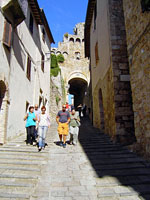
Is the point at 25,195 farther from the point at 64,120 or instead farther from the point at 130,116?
the point at 130,116

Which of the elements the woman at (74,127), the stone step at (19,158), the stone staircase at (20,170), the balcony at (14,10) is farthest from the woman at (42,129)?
the balcony at (14,10)

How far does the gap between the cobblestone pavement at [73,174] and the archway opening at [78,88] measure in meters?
21.3

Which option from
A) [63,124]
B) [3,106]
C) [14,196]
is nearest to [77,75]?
[3,106]

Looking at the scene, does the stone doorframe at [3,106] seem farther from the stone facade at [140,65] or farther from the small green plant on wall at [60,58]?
the small green plant on wall at [60,58]

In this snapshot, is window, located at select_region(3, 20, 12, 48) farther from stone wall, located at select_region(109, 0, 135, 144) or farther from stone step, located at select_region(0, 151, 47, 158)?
stone wall, located at select_region(109, 0, 135, 144)

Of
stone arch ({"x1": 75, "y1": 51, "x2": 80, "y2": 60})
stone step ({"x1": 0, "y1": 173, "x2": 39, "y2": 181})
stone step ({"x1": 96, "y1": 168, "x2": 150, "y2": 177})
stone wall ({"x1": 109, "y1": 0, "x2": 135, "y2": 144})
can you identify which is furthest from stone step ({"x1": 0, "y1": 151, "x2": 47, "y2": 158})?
stone arch ({"x1": 75, "y1": 51, "x2": 80, "y2": 60})

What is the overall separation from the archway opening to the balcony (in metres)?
18.9

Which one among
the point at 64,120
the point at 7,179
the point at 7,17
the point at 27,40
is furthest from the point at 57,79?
the point at 7,179

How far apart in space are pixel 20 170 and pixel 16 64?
5.42m

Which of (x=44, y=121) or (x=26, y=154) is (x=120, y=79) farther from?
(x=26, y=154)

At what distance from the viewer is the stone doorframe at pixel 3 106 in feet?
21.5

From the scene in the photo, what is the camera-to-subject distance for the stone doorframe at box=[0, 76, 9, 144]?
21.5 feet

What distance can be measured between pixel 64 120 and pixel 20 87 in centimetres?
361

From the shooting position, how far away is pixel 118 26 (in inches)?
305
